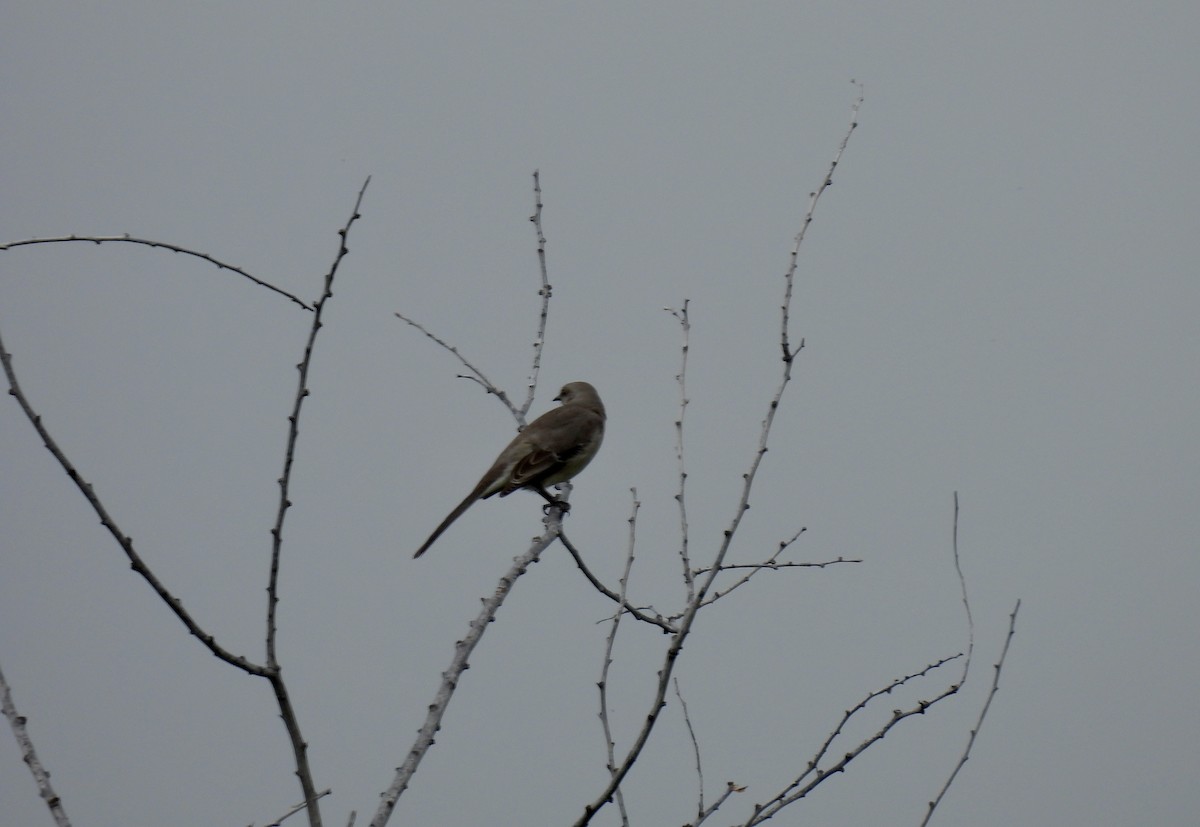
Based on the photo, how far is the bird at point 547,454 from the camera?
23.6 ft

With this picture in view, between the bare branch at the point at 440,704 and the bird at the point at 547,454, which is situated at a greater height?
the bird at the point at 547,454

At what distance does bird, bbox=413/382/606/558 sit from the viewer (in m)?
7.18

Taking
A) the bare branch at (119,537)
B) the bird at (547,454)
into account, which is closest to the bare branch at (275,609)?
the bare branch at (119,537)

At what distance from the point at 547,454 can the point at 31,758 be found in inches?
194

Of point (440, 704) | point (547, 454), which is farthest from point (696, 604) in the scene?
point (547, 454)

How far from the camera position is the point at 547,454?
7.44 metres

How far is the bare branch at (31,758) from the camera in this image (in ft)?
8.51

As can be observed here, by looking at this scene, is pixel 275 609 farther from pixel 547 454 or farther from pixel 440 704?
pixel 547 454

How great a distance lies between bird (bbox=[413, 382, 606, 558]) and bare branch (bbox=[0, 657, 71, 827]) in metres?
3.84

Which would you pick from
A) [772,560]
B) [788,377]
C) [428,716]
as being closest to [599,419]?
[772,560]

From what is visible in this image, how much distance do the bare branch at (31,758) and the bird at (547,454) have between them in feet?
12.6

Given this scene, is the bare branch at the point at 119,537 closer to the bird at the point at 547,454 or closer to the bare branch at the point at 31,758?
the bare branch at the point at 31,758

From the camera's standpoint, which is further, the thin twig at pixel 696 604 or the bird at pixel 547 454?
the bird at pixel 547 454

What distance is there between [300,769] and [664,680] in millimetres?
920
